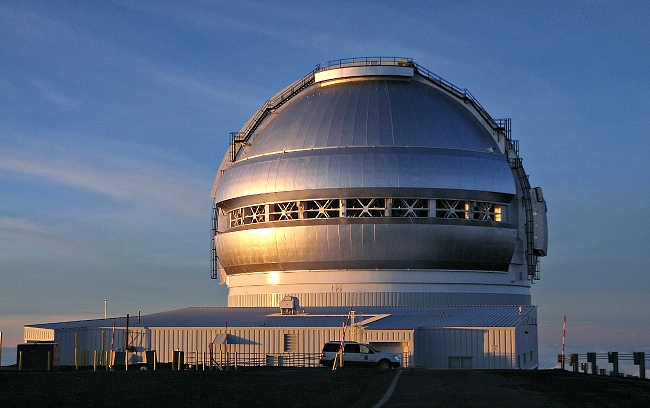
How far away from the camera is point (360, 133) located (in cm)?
6278

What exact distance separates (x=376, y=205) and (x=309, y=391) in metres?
34.9

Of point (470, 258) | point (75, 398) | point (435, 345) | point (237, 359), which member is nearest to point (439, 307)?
point (470, 258)

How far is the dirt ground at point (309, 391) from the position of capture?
22812mm

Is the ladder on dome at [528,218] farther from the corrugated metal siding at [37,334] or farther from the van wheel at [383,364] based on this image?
the corrugated metal siding at [37,334]

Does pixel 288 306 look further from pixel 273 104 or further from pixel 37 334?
pixel 273 104

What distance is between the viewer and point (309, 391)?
87.5 ft

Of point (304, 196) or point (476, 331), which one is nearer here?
point (476, 331)

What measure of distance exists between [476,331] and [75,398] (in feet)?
98.4

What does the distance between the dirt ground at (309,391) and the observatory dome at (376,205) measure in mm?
26198

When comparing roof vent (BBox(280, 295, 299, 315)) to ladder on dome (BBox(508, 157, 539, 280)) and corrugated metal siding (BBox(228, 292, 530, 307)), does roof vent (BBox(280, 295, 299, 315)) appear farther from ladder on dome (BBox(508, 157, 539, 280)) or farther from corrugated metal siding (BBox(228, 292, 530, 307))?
ladder on dome (BBox(508, 157, 539, 280))

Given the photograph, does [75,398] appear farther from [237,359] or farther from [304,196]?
[304,196]

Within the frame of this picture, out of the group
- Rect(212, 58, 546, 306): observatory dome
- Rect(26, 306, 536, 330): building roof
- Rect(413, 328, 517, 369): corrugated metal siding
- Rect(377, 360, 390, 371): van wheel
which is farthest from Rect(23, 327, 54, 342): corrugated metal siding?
Rect(377, 360, 390, 371): van wheel

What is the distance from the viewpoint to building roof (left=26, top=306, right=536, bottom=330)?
53.4 metres

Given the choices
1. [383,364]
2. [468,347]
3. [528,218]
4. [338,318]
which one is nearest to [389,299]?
[338,318]
